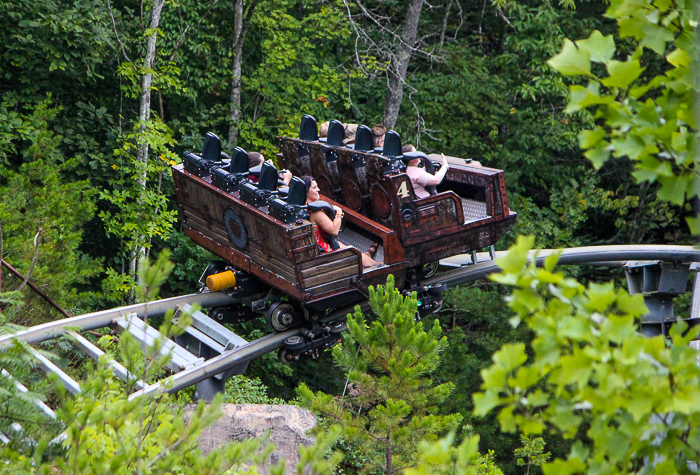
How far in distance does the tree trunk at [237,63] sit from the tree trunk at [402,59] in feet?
7.49

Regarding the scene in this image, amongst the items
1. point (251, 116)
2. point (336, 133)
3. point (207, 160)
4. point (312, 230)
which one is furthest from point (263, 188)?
point (251, 116)

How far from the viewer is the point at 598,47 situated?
1.74m

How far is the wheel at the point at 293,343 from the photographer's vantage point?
22.1 ft

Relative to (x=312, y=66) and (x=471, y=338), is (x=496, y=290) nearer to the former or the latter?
(x=471, y=338)

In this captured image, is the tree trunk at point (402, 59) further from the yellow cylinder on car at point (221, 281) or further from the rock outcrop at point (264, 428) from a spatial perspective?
the rock outcrop at point (264, 428)

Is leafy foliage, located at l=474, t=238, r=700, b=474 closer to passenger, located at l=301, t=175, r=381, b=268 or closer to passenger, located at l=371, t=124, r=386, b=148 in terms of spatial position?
passenger, located at l=301, t=175, r=381, b=268

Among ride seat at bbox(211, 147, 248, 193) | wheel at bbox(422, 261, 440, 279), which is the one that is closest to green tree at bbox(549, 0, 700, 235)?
ride seat at bbox(211, 147, 248, 193)

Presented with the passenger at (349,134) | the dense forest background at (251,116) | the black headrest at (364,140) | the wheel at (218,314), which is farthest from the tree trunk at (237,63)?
the black headrest at (364,140)

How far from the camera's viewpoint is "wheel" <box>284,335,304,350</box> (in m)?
6.75

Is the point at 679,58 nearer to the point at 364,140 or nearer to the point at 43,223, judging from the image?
the point at 364,140

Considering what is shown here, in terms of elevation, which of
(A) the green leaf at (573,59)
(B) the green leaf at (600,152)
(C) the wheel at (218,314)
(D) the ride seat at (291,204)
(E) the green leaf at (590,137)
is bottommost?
(C) the wheel at (218,314)

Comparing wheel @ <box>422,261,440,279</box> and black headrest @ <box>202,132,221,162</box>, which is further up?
black headrest @ <box>202,132,221,162</box>

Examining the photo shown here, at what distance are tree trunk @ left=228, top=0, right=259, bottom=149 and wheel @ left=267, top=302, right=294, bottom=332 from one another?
5.52m

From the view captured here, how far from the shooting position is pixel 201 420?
2.80 meters
